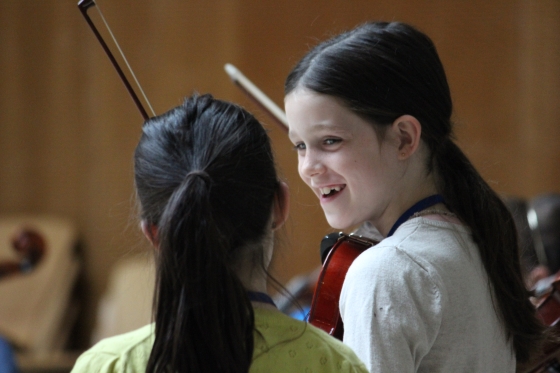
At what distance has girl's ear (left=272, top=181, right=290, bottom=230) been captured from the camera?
891 mm

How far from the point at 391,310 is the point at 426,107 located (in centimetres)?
31

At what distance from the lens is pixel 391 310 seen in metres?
0.91

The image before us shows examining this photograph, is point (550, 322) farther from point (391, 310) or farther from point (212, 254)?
point (212, 254)

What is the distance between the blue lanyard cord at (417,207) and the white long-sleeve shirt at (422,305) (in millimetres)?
27

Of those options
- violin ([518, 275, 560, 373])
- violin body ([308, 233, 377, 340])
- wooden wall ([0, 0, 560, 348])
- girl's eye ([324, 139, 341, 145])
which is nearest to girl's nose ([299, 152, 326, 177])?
girl's eye ([324, 139, 341, 145])

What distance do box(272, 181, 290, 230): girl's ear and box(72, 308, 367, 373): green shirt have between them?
118 mm

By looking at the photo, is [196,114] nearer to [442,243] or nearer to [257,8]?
[442,243]

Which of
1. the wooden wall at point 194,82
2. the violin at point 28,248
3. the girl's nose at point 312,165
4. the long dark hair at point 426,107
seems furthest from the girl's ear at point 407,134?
the wooden wall at point 194,82

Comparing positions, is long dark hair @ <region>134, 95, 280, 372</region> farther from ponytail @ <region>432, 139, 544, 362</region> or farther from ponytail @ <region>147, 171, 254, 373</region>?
ponytail @ <region>432, 139, 544, 362</region>

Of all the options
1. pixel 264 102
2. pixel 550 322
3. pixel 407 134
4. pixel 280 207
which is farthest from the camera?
pixel 264 102

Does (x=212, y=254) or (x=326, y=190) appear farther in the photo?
(x=326, y=190)

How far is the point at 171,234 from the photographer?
0.77 meters

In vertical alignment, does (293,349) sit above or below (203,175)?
below

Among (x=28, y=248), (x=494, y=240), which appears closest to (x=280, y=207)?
(x=494, y=240)
